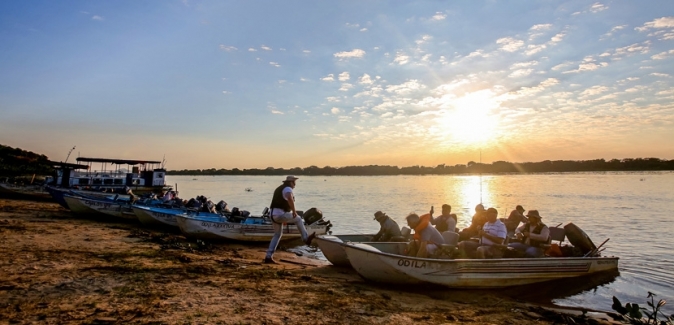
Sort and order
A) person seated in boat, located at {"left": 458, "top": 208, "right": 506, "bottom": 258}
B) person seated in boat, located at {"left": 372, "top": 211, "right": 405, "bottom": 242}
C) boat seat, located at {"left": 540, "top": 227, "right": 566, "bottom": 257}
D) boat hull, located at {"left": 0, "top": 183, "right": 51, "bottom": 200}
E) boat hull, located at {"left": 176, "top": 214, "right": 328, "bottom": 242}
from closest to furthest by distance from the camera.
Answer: person seated in boat, located at {"left": 458, "top": 208, "right": 506, "bottom": 258}
boat seat, located at {"left": 540, "top": 227, "right": 566, "bottom": 257}
person seated in boat, located at {"left": 372, "top": 211, "right": 405, "bottom": 242}
boat hull, located at {"left": 176, "top": 214, "right": 328, "bottom": 242}
boat hull, located at {"left": 0, "top": 183, "right": 51, "bottom": 200}

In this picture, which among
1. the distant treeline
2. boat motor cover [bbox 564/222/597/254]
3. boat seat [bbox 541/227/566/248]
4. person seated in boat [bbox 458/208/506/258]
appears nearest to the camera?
person seated in boat [bbox 458/208/506/258]

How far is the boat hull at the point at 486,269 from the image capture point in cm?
925

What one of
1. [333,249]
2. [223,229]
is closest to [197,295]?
[333,249]

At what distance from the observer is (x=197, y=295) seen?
721cm

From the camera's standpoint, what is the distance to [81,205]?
21062 millimetres

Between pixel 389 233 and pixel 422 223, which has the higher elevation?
pixel 422 223

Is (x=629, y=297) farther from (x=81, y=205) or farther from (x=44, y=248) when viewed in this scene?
(x=81, y=205)

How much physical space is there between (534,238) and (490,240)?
1818mm

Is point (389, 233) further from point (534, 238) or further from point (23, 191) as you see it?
point (23, 191)

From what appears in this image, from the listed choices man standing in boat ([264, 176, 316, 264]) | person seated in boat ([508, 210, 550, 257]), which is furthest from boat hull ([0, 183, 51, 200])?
person seated in boat ([508, 210, 550, 257])

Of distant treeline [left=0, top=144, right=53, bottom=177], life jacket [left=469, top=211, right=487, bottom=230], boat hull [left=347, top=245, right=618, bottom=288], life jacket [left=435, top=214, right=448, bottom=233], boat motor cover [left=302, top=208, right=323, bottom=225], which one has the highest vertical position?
distant treeline [left=0, top=144, right=53, bottom=177]

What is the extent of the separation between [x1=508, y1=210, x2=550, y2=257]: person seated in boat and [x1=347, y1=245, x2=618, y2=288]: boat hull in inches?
17.4

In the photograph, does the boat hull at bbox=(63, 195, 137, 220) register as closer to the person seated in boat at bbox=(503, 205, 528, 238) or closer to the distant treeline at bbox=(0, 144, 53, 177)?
the person seated in boat at bbox=(503, 205, 528, 238)

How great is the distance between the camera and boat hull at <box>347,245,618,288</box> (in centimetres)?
925
